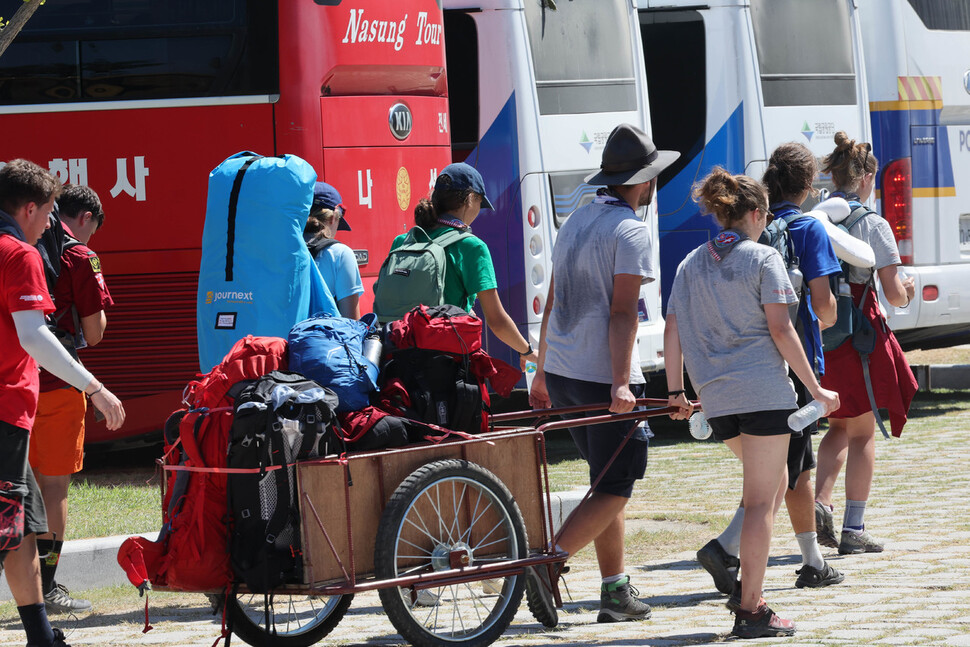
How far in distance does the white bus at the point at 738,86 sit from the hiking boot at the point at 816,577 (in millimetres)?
5737

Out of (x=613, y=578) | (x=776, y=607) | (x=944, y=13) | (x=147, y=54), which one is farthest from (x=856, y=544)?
(x=944, y=13)

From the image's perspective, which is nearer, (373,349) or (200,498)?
(200,498)

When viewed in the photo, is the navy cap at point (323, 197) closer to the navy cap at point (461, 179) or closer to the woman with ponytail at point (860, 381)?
the navy cap at point (461, 179)

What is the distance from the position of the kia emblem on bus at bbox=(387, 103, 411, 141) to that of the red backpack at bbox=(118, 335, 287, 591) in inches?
176

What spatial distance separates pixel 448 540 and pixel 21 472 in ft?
4.93

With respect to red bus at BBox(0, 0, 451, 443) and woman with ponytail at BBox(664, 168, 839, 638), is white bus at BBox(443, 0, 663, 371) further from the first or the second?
woman with ponytail at BBox(664, 168, 839, 638)

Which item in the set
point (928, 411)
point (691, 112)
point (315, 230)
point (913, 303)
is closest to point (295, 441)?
point (315, 230)

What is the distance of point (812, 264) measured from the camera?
22.3 ft

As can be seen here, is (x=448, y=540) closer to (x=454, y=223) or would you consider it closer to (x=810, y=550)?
(x=454, y=223)

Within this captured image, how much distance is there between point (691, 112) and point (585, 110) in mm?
1616

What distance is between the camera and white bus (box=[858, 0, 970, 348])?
1312cm

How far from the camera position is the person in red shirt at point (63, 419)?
6.79 metres

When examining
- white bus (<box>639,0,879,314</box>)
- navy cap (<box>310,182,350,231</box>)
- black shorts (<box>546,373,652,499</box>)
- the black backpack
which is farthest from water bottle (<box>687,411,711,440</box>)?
white bus (<box>639,0,879,314</box>)

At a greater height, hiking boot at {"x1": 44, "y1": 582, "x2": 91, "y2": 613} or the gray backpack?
the gray backpack
